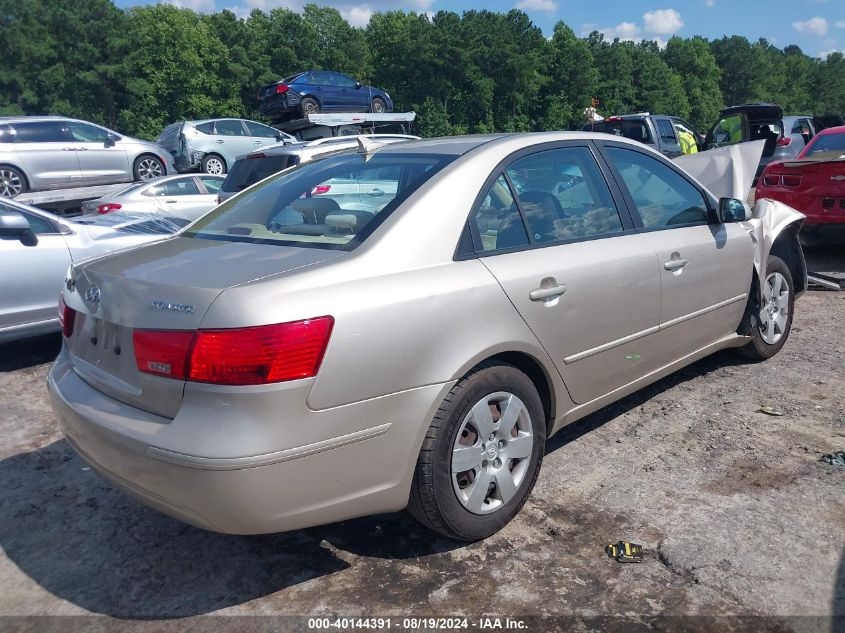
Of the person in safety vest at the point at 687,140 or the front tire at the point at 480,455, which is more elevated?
the person in safety vest at the point at 687,140

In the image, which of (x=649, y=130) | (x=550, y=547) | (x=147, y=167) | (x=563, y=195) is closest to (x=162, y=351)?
(x=550, y=547)

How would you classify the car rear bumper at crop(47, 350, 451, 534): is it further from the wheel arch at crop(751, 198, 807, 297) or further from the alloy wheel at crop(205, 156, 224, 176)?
the alloy wheel at crop(205, 156, 224, 176)

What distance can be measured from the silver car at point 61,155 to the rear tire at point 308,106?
5.64 meters

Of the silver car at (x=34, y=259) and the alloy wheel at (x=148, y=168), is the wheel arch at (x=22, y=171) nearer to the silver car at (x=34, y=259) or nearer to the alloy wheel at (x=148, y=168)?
the alloy wheel at (x=148, y=168)

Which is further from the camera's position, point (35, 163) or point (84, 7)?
point (84, 7)

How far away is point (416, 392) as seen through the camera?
2.48m

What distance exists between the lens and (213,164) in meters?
16.7

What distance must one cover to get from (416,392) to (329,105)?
60.0 ft

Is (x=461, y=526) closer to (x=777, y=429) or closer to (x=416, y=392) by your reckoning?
(x=416, y=392)

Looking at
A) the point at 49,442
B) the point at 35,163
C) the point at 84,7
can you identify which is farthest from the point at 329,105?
the point at 84,7

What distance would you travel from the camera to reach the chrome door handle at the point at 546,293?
2.92 meters

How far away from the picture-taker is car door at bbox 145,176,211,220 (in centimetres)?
1132

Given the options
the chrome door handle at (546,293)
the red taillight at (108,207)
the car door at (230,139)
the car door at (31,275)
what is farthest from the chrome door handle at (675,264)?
the car door at (230,139)

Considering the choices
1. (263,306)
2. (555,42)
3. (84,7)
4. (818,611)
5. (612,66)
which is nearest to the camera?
(263,306)
